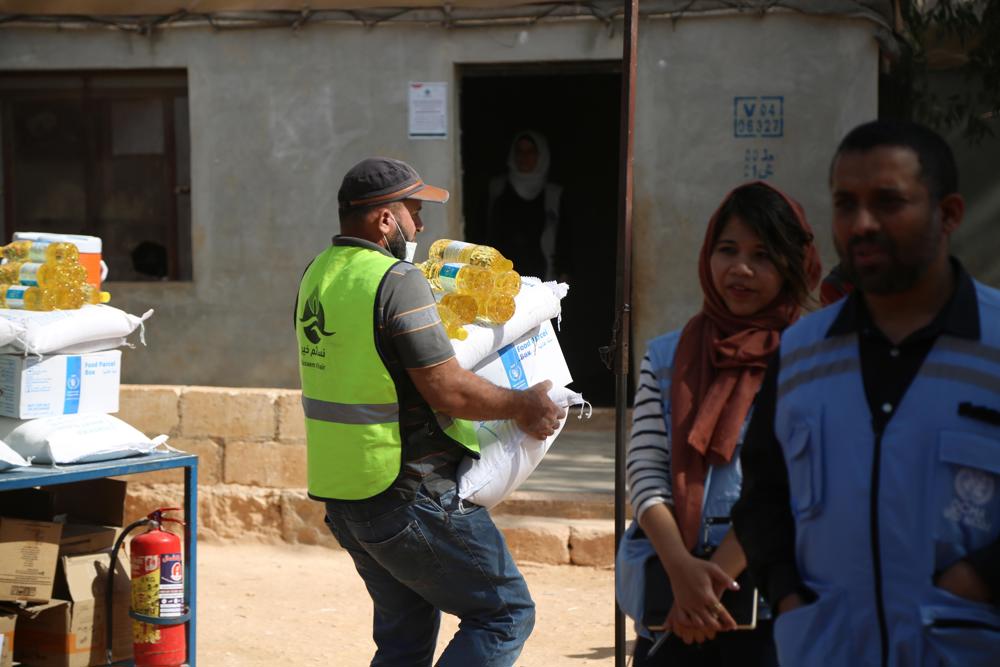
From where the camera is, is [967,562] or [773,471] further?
[773,471]

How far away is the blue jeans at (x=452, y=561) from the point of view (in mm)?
3576

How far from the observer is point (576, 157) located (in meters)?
11.4

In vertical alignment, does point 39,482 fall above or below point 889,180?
below

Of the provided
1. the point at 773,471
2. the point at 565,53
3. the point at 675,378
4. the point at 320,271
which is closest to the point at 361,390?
the point at 320,271

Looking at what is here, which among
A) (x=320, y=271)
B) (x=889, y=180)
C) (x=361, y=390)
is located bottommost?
(x=361, y=390)

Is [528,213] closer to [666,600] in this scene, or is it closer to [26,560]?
[26,560]

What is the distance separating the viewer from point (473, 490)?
3.73m

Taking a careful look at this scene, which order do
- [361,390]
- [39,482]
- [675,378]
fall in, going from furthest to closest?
1. [39,482]
2. [361,390]
3. [675,378]

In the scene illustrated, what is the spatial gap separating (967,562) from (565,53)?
257 inches

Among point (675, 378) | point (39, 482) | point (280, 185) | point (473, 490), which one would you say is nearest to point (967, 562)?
point (675, 378)

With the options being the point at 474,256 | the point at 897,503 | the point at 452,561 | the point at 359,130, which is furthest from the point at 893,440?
the point at 359,130

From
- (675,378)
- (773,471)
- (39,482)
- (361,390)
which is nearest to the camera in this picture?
(773,471)

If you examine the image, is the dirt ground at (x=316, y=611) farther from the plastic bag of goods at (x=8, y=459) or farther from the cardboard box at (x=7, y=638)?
the plastic bag of goods at (x=8, y=459)

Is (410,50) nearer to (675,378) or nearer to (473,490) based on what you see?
(473,490)
